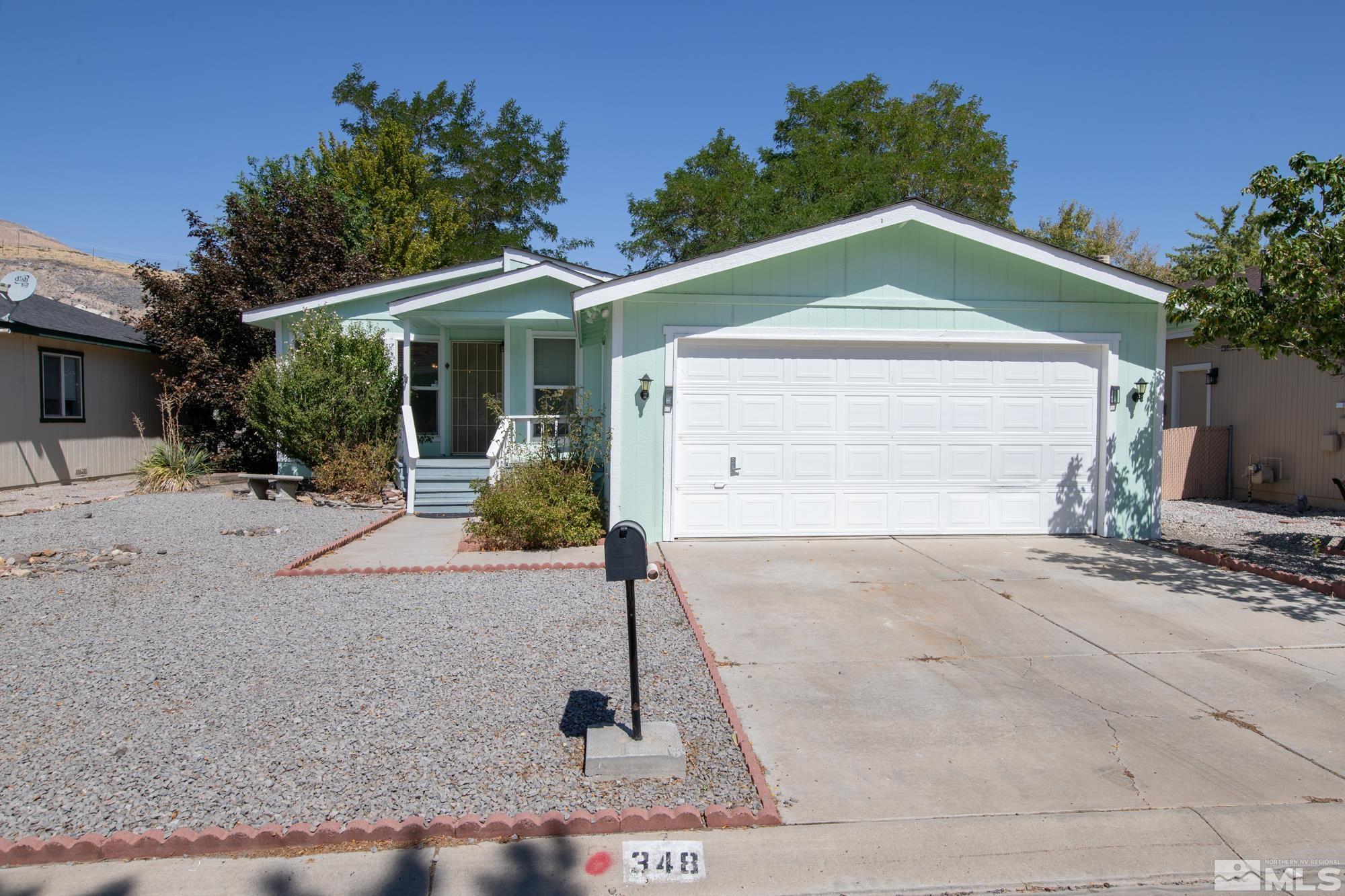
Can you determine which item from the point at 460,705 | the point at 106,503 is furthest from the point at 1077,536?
the point at 106,503

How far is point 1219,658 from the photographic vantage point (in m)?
5.61

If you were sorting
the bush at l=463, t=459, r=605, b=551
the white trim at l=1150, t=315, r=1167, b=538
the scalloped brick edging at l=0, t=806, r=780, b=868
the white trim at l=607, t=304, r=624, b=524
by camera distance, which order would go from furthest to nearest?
the white trim at l=1150, t=315, r=1167, b=538
the white trim at l=607, t=304, r=624, b=524
the bush at l=463, t=459, r=605, b=551
the scalloped brick edging at l=0, t=806, r=780, b=868

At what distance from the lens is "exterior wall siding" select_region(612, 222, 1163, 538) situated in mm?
9398

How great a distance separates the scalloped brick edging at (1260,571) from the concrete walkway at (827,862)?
15.5 feet

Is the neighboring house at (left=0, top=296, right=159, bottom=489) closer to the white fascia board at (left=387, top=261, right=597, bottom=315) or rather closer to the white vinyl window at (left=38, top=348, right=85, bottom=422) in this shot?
the white vinyl window at (left=38, top=348, right=85, bottom=422)

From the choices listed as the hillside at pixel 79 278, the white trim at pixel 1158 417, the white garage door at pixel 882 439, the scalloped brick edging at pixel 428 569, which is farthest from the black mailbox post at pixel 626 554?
the hillside at pixel 79 278

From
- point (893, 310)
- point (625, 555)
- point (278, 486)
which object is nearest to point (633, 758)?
point (625, 555)

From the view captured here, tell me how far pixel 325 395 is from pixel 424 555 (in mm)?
5144

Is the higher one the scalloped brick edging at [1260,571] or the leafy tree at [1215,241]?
the leafy tree at [1215,241]

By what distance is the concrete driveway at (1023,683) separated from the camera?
3881mm

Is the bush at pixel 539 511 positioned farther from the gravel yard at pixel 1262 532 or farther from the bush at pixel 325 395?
the gravel yard at pixel 1262 532

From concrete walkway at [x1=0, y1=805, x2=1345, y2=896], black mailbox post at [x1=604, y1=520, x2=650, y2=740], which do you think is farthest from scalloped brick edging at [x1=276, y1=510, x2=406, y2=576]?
black mailbox post at [x1=604, y1=520, x2=650, y2=740]

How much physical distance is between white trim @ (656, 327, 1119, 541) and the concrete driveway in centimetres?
145

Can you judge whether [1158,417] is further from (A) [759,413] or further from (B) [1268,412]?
(B) [1268,412]
